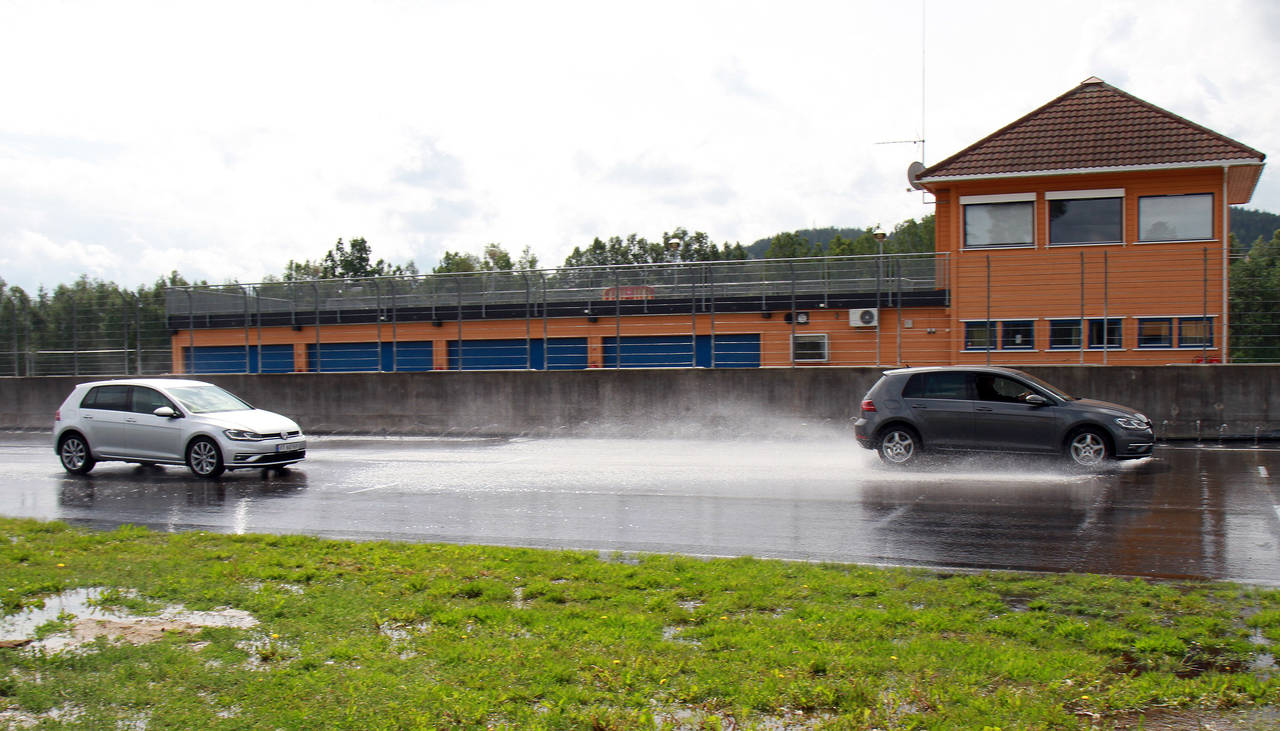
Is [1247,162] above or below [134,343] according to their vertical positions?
above

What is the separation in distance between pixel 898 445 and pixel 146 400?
11.8m

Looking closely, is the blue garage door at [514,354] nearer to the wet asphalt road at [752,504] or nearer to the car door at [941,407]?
the wet asphalt road at [752,504]

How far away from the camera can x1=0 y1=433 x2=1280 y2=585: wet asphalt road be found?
8156 millimetres

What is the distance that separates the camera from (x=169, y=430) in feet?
47.4

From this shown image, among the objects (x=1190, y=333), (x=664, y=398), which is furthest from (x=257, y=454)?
(x=1190, y=333)

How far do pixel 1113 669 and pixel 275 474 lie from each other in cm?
1273

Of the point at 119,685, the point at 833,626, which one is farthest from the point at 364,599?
the point at 833,626

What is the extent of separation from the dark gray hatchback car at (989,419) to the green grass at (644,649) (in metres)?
7.01

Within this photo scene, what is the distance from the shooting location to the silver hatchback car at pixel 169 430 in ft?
46.4

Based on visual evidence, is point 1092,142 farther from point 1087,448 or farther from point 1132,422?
point 1087,448

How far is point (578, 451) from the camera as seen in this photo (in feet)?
56.1

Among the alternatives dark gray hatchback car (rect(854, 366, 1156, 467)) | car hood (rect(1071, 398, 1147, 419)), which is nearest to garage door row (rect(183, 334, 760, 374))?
dark gray hatchback car (rect(854, 366, 1156, 467))

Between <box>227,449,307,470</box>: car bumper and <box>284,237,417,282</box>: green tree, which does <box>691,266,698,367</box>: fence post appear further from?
<box>284,237,417,282</box>: green tree

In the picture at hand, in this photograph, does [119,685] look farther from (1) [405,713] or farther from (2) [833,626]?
(2) [833,626]
